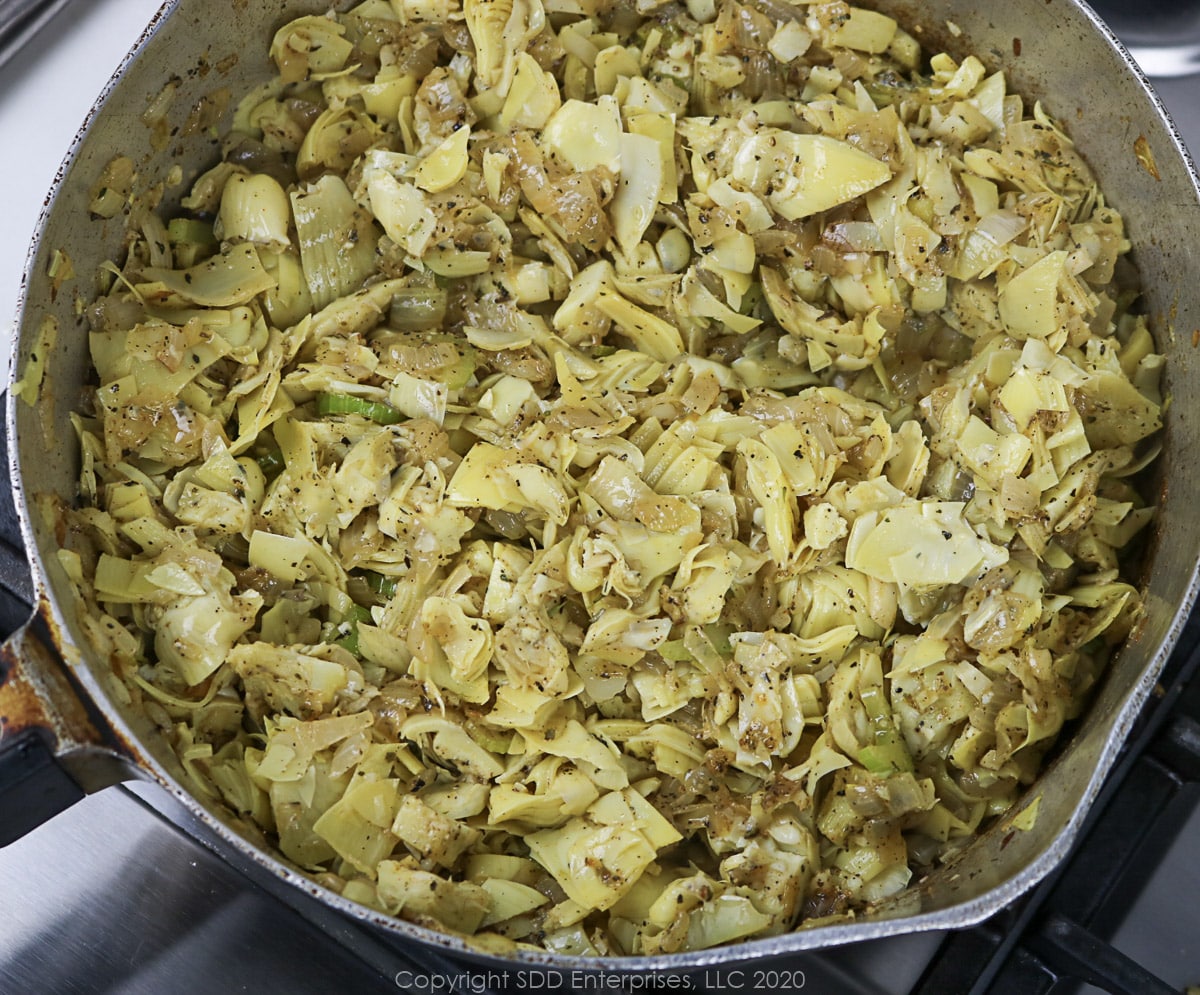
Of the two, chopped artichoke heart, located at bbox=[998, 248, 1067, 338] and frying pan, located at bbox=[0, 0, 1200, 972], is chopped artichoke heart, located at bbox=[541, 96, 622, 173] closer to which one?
frying pan, located at bbox=[0, 0, 1200, 972]

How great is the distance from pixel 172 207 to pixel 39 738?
0.71 m

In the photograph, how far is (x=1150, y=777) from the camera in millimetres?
1329

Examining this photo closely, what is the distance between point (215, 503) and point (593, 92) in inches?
28.8

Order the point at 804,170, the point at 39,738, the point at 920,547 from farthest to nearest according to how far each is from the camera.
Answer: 1. the point at 804,170
2. the point at 920,547
3. the point at 39,738

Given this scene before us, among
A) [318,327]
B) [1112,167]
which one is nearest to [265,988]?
[318,327]

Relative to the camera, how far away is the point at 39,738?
0.98m

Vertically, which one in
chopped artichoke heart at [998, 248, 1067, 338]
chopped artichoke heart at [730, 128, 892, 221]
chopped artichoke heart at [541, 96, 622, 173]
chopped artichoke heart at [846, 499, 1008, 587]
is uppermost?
chopped artichoke heart at [541, 96, 622, 173]

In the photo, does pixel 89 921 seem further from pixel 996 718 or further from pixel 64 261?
pixel 996 718

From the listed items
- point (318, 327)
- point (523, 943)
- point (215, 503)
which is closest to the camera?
point (523, 943)

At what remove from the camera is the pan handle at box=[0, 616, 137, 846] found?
38.4 inches

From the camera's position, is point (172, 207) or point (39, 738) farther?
point (172, 207)

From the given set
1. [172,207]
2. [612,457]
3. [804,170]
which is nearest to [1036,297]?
[804,170]

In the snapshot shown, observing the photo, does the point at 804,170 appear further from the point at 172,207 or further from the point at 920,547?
the point at 172,207

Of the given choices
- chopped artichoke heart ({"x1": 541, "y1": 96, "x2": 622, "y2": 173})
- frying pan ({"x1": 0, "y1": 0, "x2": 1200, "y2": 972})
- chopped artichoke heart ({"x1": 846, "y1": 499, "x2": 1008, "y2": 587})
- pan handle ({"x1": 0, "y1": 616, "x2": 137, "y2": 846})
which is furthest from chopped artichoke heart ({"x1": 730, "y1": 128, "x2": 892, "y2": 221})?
pan handle ({"x1": 0, "y1": 616, "x2": 137, "y2": 846})
